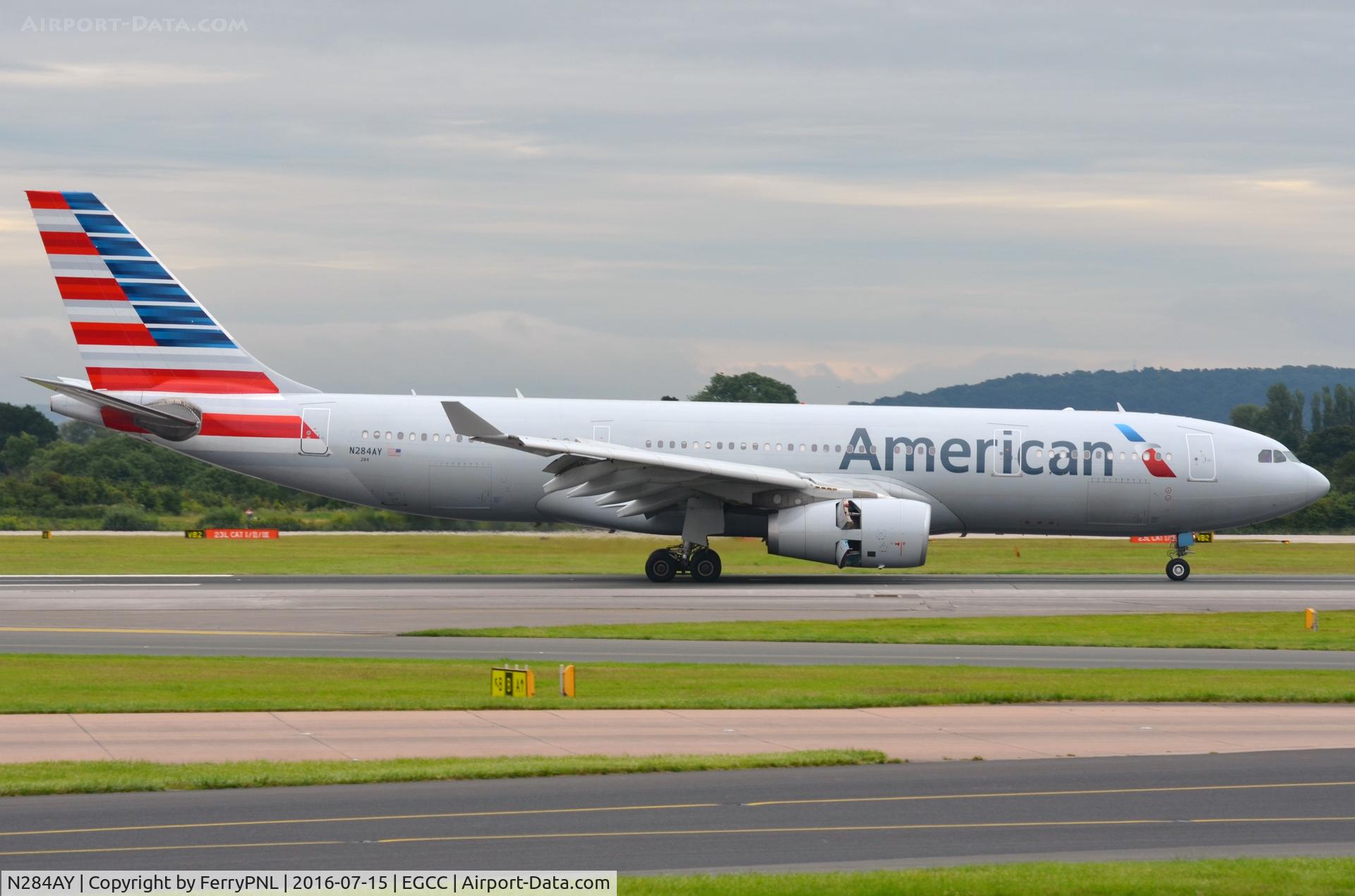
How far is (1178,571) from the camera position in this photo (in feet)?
120

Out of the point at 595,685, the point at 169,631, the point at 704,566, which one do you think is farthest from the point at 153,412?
the point at 595,685

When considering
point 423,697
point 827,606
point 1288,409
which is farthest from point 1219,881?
point 1288,409

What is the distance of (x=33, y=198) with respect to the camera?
3525cm

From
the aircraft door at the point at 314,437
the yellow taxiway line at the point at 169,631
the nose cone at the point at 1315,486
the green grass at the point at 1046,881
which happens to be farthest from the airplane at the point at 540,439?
the green grass at the point at 1046,881

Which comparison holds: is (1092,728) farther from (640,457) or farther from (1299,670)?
(640,457)

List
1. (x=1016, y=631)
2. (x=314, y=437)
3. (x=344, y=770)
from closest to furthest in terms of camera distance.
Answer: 1. (x=344, y=770)
2. (x=1016, y=631)
3. (x=314, y=437)

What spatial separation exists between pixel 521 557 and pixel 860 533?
1422 cm

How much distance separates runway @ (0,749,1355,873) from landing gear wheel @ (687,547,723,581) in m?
21.4

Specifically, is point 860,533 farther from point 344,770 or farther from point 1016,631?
point 344,770

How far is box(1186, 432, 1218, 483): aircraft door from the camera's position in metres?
36.1

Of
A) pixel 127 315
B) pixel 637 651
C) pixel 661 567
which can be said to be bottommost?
pixel 637 651

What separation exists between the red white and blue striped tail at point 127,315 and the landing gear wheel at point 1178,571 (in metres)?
23.3

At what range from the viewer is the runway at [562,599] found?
26.3 metres

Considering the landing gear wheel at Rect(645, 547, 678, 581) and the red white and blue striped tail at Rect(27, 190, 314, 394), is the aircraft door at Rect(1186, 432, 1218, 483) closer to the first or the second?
the landing gear wheel at Rect(645, 547, 678, 581)
